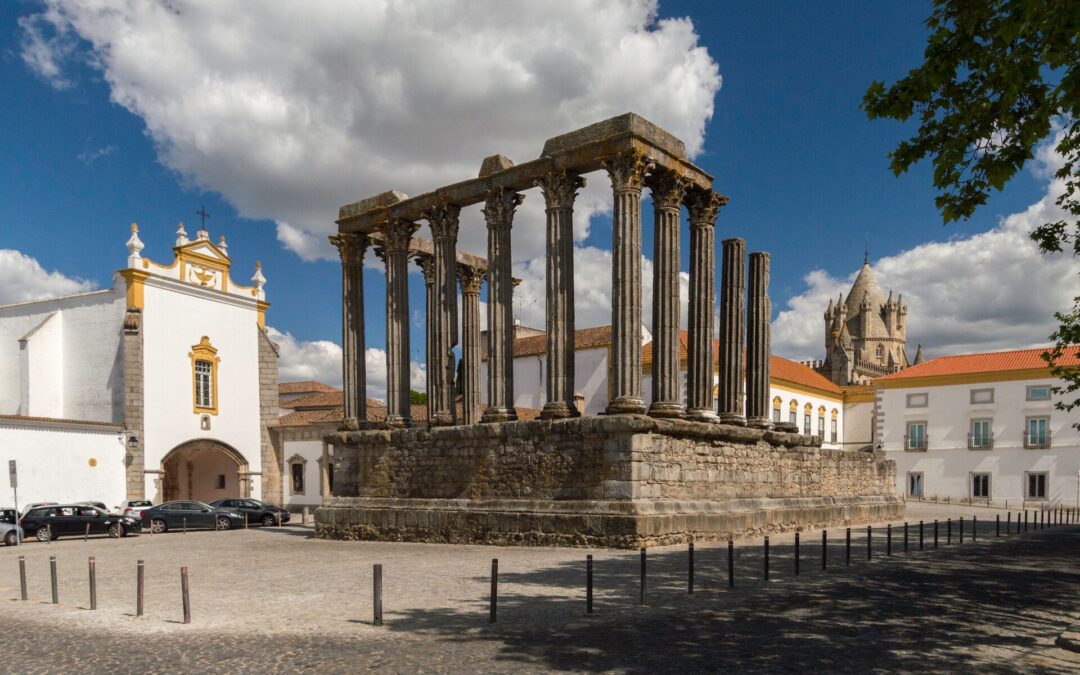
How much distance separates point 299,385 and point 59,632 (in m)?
51.5

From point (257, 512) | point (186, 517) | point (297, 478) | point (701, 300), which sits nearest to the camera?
point (701, 300)

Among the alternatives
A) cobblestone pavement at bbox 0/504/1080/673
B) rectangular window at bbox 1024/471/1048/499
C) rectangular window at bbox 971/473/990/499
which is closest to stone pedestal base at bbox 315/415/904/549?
cobblestone pavement at bbox 0/504/1080/673

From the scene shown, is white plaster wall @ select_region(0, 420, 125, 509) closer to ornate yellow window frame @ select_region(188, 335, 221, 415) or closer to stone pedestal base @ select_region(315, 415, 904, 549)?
ornate yellow window frame @ select_region(188, 335, 221, 415)

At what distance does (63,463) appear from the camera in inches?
1178

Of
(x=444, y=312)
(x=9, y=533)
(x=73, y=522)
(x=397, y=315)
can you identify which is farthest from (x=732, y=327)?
(x=9, y=533)

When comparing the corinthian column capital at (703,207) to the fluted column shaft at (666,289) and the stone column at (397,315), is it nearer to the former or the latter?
the fluted column shaft at (666,289)

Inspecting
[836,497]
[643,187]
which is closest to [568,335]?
[643,187]

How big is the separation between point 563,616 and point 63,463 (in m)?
27.0

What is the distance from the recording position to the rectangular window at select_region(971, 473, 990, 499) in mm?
45156

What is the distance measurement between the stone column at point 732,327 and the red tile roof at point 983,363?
30.1 m

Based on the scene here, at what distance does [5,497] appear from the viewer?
28047 mm

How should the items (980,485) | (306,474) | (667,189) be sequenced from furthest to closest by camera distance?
(980,485)
(306,474)
(667,189)

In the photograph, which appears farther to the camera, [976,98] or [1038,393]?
[1038,393]

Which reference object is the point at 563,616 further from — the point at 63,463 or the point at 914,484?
the point at 914,484
